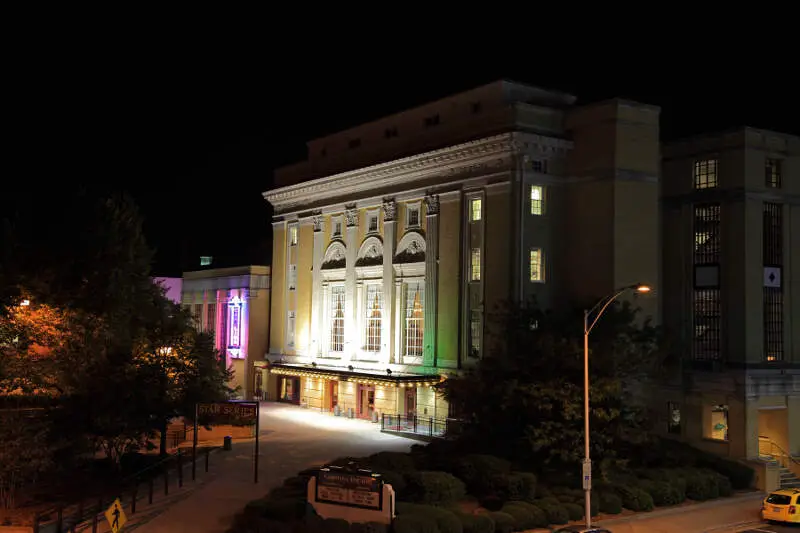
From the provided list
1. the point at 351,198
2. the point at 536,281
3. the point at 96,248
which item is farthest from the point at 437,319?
the point at 96,248

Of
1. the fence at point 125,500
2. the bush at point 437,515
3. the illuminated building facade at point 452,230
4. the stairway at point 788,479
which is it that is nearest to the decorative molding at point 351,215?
the illuminated building facade at point 452,230

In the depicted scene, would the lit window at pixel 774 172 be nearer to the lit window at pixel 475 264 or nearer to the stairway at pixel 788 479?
the stairway at pixel 788 479

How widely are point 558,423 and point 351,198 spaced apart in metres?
28.8

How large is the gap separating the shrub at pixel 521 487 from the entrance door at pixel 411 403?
19657 millimetres

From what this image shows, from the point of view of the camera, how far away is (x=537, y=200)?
159ft

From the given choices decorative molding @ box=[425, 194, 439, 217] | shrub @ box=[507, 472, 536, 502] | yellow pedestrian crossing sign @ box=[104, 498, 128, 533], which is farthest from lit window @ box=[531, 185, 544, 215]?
yellow pedestrian crossing sign @ box=[104, 498, 128, 533]

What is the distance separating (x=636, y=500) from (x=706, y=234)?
1856 centimetres

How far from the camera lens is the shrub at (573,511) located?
3194 centimetres

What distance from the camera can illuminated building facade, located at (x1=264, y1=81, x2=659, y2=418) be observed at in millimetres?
47031

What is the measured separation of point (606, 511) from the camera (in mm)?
33469

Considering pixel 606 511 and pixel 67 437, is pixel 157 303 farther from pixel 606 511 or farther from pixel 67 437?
pixel 606 511

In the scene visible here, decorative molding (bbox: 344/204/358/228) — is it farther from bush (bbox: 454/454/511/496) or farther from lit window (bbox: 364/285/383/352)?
bush (bbox: 454/454/511/496)

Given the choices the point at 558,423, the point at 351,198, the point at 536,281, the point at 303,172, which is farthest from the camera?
the point at 303,172

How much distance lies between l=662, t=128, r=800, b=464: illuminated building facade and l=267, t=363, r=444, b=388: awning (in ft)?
43.9
